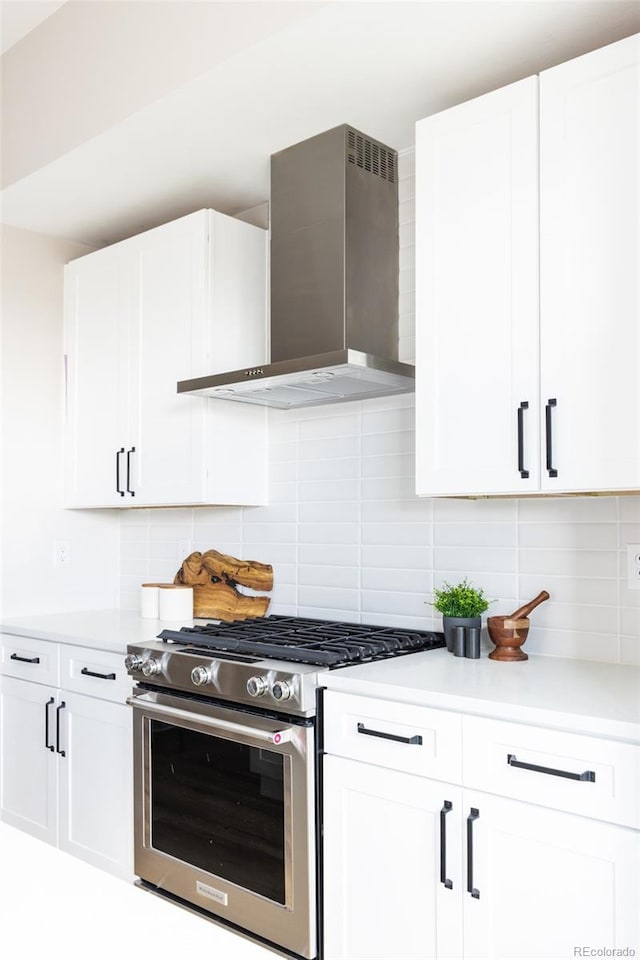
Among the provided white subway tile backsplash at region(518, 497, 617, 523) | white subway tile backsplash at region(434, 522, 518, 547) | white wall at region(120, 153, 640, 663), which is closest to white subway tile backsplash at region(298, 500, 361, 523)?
white wall at region(120, 153, 640, 663)

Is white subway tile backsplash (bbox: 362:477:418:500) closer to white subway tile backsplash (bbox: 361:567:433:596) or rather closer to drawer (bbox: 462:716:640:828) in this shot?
white subway tile backsplash (bbox: 361:567:433:596)

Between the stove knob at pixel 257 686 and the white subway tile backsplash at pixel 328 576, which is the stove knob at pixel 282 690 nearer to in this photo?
the stove knob at pixel 257 686

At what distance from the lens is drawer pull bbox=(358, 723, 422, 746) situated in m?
1.90

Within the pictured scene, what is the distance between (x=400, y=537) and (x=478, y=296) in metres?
0.90

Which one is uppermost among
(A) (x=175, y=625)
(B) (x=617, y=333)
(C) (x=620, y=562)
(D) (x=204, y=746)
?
(B) (x=617, y=333)

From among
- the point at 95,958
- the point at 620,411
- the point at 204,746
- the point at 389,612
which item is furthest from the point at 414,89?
the point at 95,958

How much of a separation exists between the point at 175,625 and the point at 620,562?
170 centimetres

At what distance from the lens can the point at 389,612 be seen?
109 inches

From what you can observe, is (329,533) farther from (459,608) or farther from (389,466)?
(459,608)

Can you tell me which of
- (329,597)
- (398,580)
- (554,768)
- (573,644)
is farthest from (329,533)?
(554,768)

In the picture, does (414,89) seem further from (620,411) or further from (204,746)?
(204,746)

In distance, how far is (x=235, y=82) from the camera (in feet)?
7.64

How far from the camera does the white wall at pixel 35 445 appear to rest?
3.45 metres

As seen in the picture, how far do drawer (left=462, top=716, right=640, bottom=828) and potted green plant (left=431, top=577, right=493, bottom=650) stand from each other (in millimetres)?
571
